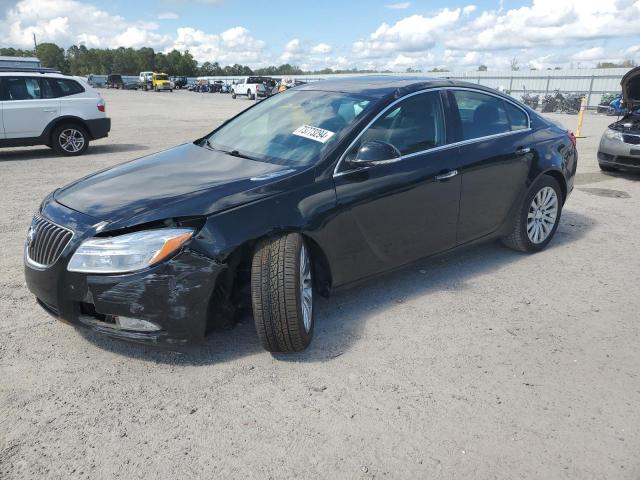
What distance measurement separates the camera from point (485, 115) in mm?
4566

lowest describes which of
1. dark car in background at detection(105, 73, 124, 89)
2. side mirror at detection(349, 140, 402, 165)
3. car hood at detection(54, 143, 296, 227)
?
dark car in background at detection(105, 73, 124, 89)

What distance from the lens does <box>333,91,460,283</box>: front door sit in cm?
351

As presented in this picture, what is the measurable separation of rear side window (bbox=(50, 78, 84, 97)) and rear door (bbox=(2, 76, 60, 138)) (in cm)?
18

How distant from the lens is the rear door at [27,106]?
10.3 m

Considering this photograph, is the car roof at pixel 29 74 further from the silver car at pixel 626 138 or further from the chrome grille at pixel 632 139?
the chrome grille at pixel 632 139

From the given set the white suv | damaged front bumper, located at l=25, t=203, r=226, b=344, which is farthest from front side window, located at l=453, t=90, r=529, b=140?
the white suv

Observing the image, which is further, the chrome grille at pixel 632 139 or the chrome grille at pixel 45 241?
the chrome grille at pixel 632 139

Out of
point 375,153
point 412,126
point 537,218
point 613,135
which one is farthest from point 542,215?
point 613,135

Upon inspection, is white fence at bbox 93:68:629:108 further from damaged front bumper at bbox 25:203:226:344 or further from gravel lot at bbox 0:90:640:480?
damaged front bumper at bbox 25:203:226:344

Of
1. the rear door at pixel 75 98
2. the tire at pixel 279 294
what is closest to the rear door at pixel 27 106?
the rear door at pixel 75 98

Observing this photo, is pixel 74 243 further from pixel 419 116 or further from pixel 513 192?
pixel 513 192

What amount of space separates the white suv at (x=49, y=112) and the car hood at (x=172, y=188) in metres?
8.15

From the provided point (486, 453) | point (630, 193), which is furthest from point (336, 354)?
point (630, 193)

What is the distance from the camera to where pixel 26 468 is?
2.36 meters
